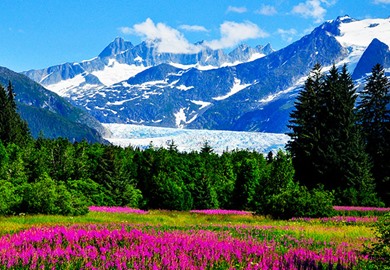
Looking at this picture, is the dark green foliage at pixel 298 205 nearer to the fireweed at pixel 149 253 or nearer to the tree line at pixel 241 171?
the tree line at pixel 241 171

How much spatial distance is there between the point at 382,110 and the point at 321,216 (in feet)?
109

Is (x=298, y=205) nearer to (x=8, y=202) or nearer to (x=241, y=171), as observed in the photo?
(x=8, y=202)

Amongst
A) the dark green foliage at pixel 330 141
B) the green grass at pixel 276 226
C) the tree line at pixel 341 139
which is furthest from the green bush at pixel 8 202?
the tree line at pixel 341 139

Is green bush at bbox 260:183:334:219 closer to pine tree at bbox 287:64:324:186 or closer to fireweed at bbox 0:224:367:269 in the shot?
fireweed at bbox 0:224:367:269

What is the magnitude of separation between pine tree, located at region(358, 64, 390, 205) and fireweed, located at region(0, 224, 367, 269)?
40.9m

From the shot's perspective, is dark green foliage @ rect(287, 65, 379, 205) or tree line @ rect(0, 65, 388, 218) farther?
dark green foliage @ rect(287, 65, 379, 205)

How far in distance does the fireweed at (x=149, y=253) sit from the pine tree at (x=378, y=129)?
40948 millimetres

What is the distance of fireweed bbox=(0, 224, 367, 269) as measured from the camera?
7988 millimetres

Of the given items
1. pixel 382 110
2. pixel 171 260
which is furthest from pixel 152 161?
pixel 171 260

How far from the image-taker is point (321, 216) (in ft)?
90.6

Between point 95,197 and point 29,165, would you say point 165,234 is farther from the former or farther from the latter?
point 29,165

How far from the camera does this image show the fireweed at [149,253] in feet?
26.2

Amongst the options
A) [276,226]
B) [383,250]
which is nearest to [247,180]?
[276,226]

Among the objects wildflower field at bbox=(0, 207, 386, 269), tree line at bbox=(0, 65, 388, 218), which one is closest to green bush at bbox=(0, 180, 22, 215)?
tree line at bbox=(0, 65, 388, 218)
